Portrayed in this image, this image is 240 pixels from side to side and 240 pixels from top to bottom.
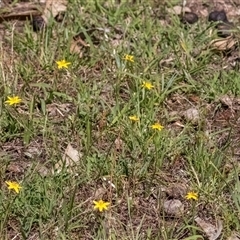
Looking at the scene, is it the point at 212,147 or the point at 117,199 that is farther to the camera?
the point at 212,147

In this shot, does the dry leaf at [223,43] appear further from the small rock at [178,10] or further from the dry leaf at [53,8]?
the dry leaf at [53,8]

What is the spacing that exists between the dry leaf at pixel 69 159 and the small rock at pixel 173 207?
1.53 ft

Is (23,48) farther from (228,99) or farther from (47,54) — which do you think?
(228,99)

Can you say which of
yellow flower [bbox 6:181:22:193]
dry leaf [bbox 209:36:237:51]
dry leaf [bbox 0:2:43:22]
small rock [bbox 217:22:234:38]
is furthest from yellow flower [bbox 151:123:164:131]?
dry leaf [bbox 0:2:43:22]

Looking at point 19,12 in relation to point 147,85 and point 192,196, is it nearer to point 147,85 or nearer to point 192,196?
point 147,85

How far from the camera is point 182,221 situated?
3.04m

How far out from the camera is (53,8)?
4344mm

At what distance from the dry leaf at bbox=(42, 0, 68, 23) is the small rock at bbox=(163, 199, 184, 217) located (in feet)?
5.24

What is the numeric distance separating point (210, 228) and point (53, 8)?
193 cm

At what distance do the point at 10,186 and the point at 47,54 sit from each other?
122 cm

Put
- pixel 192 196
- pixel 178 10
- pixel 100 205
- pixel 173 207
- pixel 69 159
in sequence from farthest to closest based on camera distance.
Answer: pixel 178 10 < pixel 69 159 < pixel 173 207 < pixel 192 196 < pixel 100 205

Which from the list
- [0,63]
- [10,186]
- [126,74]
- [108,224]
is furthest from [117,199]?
[0,63]

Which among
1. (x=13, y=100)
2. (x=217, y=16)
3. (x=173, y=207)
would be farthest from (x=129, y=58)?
(x=173, y=207)

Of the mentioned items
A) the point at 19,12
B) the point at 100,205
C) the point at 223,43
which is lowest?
the point at 19,12
